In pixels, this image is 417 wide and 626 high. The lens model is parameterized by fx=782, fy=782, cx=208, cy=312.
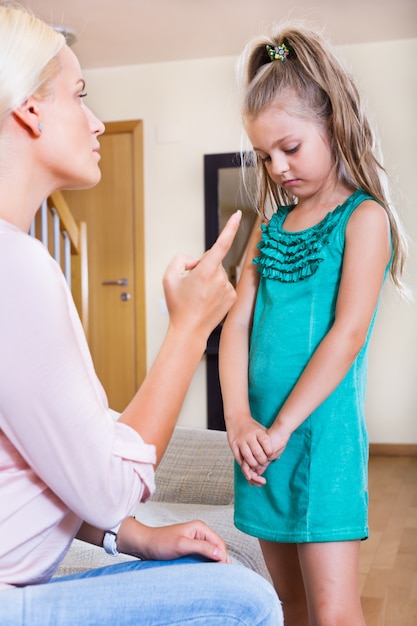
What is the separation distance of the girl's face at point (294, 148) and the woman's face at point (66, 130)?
422 mm

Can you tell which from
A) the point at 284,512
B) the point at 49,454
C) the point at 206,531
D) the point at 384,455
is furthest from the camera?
the point at 384,455

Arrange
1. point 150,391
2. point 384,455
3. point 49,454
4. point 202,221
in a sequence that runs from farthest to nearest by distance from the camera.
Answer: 1. point 202,221
2. point 384,455
3. point 150,391
4. point 49,454

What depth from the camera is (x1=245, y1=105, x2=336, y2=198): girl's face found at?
4.57 feet

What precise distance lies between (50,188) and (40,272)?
9.5 inches

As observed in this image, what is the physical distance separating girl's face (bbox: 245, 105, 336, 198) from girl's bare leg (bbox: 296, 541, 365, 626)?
24.9 inches

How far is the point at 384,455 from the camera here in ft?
16.8

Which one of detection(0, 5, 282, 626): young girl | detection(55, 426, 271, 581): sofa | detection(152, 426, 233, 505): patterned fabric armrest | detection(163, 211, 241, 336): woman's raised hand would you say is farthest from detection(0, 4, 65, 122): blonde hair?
detection(152, 426, 233, 505): patterned fabric armrest

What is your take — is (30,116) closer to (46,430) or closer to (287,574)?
(46,430)

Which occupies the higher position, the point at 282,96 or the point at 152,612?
the point at 282,96

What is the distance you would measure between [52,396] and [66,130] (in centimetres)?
38

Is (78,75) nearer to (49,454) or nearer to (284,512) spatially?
(49,454)

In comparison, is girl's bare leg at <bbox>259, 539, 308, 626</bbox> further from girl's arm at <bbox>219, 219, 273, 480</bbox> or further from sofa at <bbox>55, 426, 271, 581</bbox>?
sofa at <bbox>55, 426, 271, 581</bbox>

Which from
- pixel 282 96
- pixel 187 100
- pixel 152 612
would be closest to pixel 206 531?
pixel 152 612

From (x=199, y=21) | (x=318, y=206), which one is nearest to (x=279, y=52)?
(x=318, y=206)
